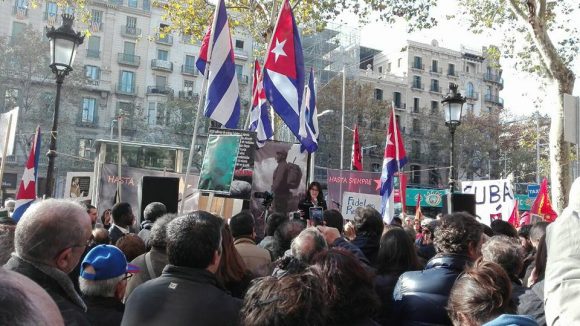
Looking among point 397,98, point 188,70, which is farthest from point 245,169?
point 397,98

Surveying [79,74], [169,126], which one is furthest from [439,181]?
[79,74]

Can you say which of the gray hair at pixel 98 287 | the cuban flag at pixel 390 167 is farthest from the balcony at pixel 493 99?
the gray hair at pixel 98 287

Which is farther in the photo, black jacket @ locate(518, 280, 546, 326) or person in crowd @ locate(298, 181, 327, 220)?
person in crowd @ locate(298, 181, 327, 220)

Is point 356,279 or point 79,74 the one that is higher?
point 79,74

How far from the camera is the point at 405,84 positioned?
→ 62.2m

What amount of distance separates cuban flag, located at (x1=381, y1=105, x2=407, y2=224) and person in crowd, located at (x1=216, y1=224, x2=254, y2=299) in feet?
22.2

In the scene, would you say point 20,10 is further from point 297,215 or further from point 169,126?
point 297,215

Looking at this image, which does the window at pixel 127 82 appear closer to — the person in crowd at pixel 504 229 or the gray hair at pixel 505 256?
the person in crowd at pixel 504 229

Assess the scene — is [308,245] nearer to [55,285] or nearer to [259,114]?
[55,285]

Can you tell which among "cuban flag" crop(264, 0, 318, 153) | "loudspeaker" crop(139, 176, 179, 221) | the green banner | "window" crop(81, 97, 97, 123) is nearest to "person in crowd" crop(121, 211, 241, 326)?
"loudspeaker" crop(139, 176, 179, 221)

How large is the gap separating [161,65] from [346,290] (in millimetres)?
51285

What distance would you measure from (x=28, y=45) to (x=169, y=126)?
1293cm

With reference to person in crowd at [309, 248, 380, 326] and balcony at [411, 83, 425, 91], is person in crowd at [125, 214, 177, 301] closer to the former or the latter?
person in crowd at [309, 248, 380, 326]

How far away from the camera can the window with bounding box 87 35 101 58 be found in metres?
48.4
